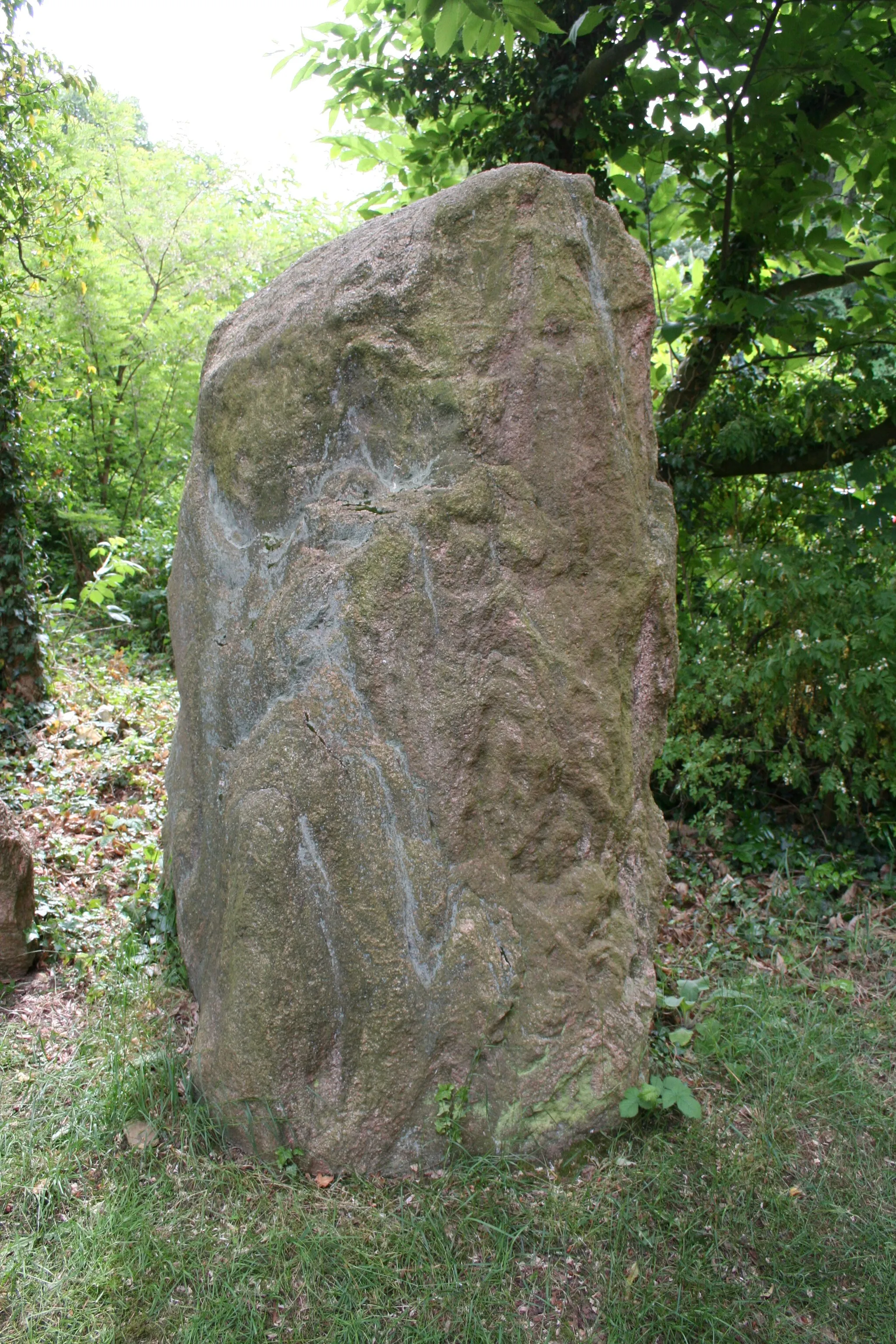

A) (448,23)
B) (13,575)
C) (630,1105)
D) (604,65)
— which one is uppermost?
(604,65)

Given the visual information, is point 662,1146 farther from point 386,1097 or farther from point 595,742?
point 595,742

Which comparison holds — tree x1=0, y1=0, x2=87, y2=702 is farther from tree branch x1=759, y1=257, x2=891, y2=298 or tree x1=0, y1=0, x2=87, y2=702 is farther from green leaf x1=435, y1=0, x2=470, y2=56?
tree branch x1=759, y1=257, x2=891, y2=298

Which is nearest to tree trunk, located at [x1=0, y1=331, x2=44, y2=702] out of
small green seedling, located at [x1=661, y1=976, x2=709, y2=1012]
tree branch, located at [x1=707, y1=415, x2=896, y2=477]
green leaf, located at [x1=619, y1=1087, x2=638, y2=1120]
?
tree branch, located at [x1=707, y1=415, x2=896, y2=477]

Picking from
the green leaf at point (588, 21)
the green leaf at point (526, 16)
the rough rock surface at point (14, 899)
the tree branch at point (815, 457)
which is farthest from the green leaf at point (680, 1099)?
the green leaf at point (588, 21)

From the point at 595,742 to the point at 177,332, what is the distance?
8345 mm

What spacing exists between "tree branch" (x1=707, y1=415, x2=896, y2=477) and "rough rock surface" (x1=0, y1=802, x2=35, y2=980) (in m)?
3.41

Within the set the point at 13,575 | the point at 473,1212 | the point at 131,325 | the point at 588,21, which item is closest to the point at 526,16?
the point at 588,21

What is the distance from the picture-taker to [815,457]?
4.41 m

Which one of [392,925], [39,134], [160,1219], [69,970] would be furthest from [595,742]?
[39,134]

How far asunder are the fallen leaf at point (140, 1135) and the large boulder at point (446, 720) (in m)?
0.20

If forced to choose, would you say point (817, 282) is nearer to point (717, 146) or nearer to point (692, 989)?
point (717, 146)

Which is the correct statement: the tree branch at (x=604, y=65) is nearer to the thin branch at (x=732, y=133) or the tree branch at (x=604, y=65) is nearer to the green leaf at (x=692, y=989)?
the thin branch at (x=732, y=133)

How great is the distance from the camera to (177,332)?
941cm

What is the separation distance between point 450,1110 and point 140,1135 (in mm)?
871
